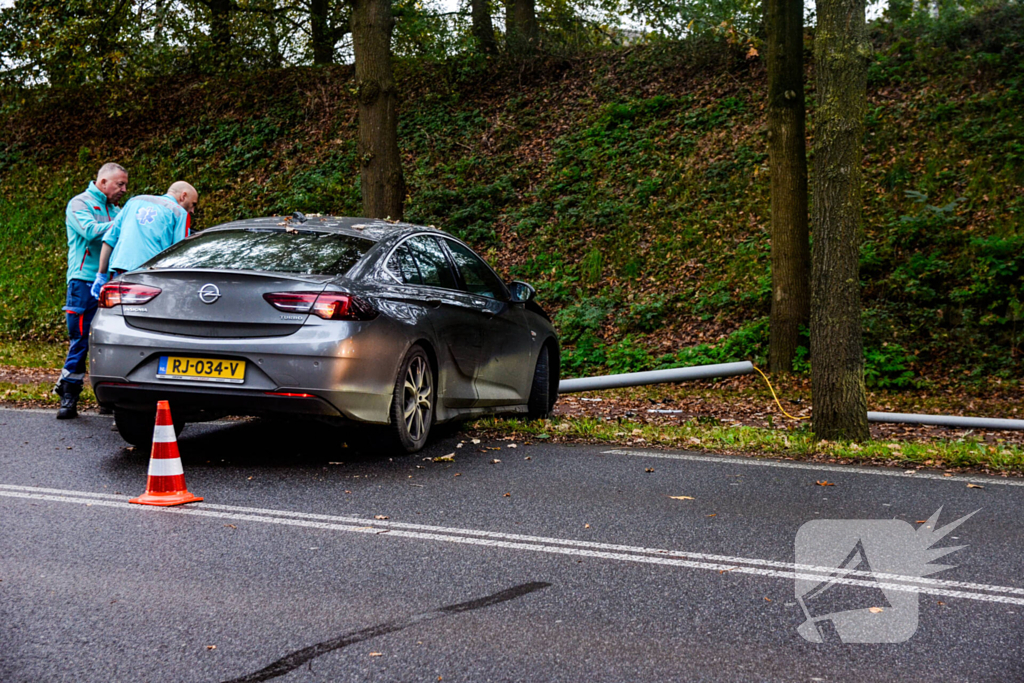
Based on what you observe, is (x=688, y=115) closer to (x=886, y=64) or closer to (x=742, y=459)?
(x=886, y=64)

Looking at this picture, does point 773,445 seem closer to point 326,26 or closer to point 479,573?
point 479,573

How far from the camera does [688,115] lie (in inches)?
806

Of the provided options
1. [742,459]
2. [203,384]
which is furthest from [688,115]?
[203,384]

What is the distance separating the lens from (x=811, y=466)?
23.9 ft

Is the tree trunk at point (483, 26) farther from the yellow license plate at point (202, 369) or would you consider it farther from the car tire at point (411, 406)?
the yellow license plate at point (202, 369)

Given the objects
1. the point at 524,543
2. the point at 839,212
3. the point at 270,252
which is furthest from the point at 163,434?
the point at 839,212

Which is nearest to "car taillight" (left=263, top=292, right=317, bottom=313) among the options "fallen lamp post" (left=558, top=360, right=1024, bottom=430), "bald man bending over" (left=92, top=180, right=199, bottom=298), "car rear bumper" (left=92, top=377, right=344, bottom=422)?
"car rear bumper" (left=92, top=377, right=344, bottom=422)

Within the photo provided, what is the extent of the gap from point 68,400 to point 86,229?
1520mm

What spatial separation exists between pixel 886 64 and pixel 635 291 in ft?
24.2

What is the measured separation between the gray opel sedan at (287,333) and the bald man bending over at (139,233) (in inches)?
60.4

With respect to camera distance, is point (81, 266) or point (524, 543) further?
point (81, 266)

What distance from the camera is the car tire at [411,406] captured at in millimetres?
6980

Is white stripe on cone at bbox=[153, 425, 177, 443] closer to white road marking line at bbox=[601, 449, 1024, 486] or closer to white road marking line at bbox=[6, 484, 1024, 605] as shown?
white road marking line at bbox=[6, 484, 1024, 605]

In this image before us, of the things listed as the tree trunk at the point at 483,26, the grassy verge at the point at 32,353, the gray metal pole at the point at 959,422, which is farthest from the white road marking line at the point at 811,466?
the tree trunk at the point at 483,26
